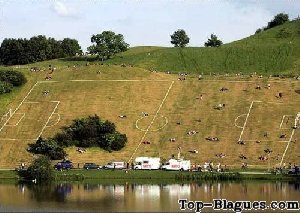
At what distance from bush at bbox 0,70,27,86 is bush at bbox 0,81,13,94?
1.83 metres

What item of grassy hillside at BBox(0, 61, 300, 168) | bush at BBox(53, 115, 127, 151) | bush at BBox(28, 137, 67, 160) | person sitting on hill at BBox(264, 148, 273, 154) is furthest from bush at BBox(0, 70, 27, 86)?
person sitting on hill at BBox(264, 148, 273, 154)

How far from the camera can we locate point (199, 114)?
483 feet

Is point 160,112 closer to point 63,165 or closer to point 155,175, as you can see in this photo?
point 63,165

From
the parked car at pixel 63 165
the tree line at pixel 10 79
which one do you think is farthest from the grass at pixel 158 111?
the parked car at pixel 63 165

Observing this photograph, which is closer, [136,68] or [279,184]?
[279,184]

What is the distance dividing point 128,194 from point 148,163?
28.1 metres

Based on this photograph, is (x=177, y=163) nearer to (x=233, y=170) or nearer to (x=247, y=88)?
(x=233, y=170)

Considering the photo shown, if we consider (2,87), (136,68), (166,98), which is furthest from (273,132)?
(2,87)

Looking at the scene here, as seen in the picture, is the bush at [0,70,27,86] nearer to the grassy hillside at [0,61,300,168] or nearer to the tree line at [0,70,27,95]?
the tree line at [0,70,27,95]

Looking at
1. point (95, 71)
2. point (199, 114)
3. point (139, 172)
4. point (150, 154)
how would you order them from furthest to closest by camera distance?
point (95, 71)
point (199, 114)
point (150, 154)
point (139, 172)

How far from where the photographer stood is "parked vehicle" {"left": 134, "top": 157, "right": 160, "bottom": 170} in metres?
124

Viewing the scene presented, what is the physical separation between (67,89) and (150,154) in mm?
36449

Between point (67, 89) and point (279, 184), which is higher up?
point (67, 89)

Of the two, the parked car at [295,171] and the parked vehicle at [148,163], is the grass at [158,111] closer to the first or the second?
the parked vehicle at [148,163]
